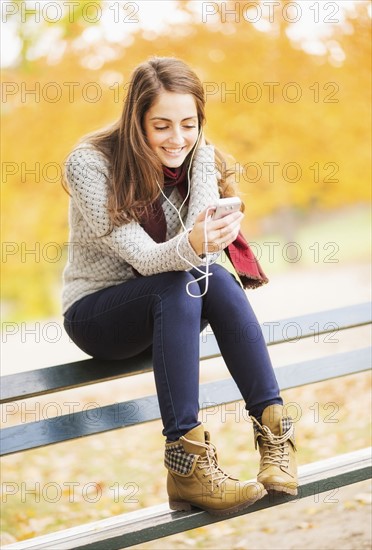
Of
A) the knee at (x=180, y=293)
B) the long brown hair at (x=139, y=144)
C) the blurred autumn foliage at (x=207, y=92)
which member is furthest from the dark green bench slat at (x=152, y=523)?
the blurred autumn foliage at (x=207, y=92)

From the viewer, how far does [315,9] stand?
4594 millimetres

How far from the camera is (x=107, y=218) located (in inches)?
80.0

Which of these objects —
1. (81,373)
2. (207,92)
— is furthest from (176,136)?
(207,92)

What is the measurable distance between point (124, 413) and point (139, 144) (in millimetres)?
738

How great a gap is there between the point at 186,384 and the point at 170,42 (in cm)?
327

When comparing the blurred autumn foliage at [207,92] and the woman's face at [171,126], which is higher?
the blurred autumn foliage at [207,92]

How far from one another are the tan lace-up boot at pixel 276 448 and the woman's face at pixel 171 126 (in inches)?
29.1

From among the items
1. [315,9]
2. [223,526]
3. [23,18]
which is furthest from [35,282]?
[223,526]

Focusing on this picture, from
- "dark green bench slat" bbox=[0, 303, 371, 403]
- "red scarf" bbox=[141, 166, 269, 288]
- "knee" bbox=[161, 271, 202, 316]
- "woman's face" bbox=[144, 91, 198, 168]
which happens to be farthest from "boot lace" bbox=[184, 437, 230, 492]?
"woman's face" bbox=[144, 91, 198, 168]

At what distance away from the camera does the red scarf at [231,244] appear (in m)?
2.15

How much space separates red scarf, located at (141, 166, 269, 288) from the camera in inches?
84.5

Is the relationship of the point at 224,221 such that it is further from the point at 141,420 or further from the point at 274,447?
the point at 141,420

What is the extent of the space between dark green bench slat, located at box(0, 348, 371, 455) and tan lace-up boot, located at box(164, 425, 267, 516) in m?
0.34

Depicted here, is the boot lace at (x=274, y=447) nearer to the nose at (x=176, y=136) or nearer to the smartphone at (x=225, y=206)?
the smartphone at (x=225, y=206)
